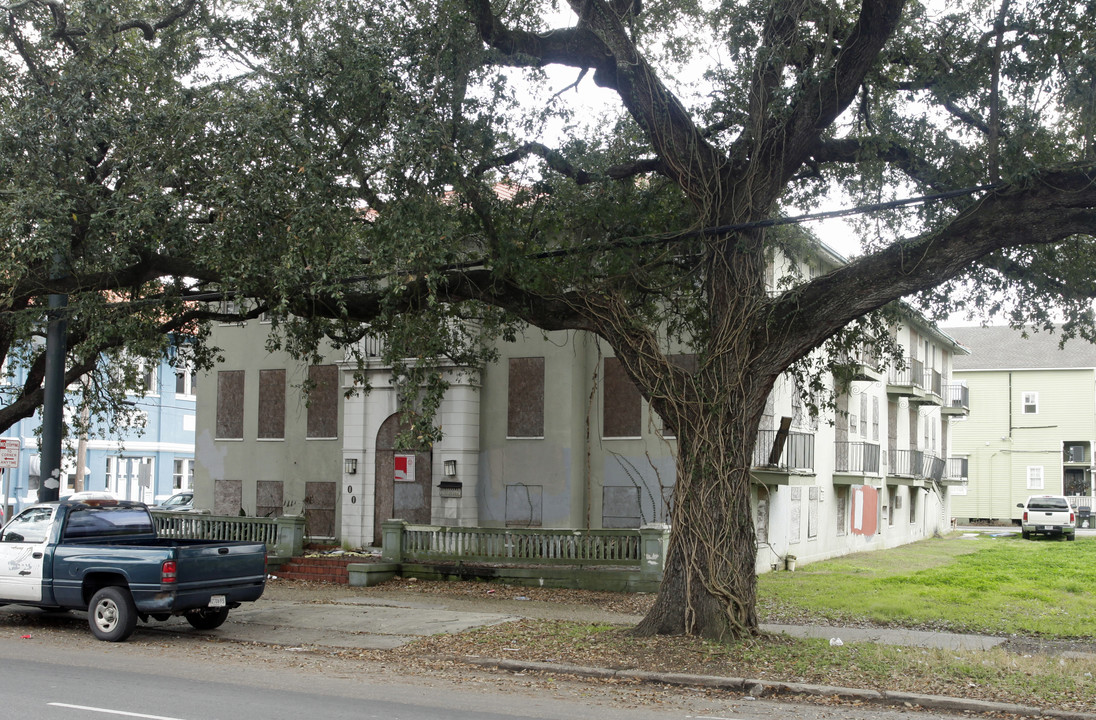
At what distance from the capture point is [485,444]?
922 inches

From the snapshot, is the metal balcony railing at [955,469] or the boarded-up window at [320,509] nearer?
the boarded-up window at [320,509]

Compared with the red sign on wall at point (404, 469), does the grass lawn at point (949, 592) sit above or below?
below

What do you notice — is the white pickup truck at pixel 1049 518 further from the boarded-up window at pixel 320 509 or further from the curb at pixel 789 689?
the curb at pixel 789 689

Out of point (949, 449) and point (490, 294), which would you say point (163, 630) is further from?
point (949, 449)

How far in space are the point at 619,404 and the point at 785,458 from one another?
4216 mm

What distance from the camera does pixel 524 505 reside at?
2278 centimetres


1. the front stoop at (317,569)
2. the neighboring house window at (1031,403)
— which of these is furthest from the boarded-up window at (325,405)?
the neighboring house window at (1031,403)

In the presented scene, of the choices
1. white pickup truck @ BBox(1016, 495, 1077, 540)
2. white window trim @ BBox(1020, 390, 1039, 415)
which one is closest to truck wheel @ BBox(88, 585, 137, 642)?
white pickup truck @ BBox(1016, 495, 1077, 540)

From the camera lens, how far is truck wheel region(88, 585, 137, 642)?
12.3 meters

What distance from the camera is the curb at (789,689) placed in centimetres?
895

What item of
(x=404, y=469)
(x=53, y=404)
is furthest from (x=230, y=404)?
(x=53, y=404)

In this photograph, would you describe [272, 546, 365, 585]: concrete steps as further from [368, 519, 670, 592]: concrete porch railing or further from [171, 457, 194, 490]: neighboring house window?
[171, 457, 194, 490]: neighboring house window

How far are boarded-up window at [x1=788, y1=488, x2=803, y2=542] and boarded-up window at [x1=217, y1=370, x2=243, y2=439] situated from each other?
14.2m

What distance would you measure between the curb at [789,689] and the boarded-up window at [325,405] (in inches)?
569
